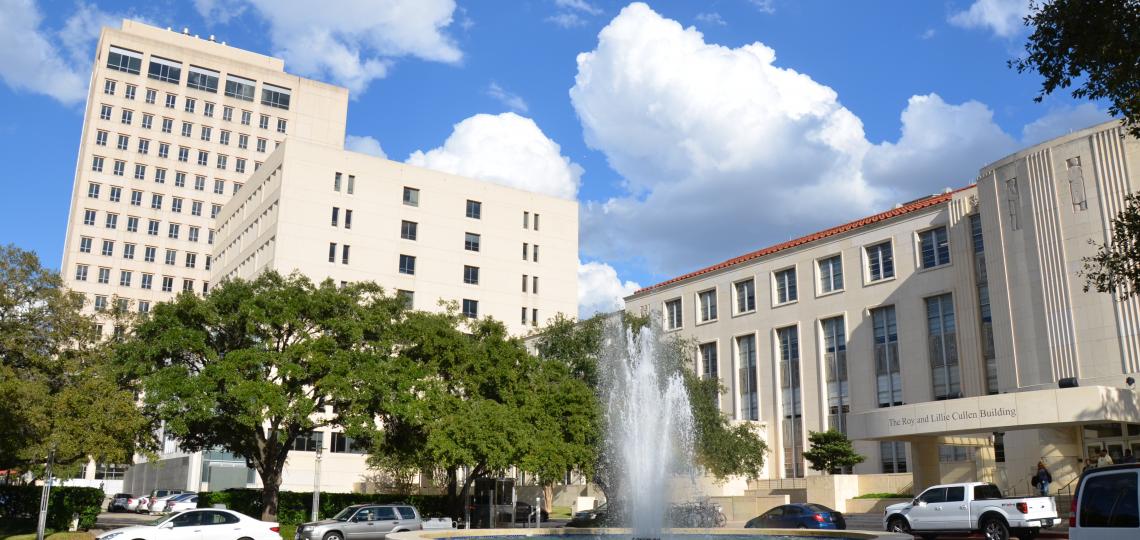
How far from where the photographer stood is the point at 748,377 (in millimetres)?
60531

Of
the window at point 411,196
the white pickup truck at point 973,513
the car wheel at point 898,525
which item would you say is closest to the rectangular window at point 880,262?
the car wheel at point 898,525

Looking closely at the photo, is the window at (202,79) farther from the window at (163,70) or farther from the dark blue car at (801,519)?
the dark blue car at (801,519)

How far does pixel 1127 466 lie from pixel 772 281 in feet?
159

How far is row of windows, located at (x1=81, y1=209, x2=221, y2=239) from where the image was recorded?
93750 millimetres

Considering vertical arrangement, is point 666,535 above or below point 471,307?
below

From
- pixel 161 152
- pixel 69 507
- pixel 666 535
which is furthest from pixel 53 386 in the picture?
pixel 161 152

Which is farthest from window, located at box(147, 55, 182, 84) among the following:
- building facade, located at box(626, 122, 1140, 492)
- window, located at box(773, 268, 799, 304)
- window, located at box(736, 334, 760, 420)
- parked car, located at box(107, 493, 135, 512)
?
window, located at box(773, 268, 799, 304)

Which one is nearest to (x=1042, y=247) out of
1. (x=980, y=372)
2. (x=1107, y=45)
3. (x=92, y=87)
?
(x=980, y=372)

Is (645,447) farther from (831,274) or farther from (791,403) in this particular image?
(831,274)

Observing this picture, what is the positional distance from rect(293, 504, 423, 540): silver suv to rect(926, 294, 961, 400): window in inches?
1180

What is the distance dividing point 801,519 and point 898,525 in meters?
4.13

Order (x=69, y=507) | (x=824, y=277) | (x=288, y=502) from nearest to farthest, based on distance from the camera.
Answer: (x=69, y=507) < (x=288, y=502) < (x=824, y=277)

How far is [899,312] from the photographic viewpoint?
50938 mm

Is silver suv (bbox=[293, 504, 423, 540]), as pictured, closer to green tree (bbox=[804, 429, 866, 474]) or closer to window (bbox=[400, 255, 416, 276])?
green tree (bbox=[804, 429, 866, 474])
